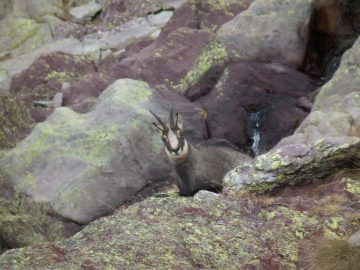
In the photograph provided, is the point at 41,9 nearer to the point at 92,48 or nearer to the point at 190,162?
the point at 92,48

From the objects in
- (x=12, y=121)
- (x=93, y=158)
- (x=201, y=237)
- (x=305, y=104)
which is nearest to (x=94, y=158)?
(x=93, y=158)

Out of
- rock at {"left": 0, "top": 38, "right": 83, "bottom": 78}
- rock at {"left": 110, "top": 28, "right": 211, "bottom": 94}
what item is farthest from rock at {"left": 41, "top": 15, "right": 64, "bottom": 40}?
rock at {"left": 110, "top": 28, "right": 211, "bottom": 94}

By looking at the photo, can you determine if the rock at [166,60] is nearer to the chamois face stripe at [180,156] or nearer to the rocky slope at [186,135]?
the rocky slope at [186,135]

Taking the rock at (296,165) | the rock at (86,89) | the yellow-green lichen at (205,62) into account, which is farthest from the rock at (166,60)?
the rock at (296,165)

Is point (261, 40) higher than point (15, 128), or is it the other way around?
point (261, 40)

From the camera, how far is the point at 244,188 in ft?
30.6

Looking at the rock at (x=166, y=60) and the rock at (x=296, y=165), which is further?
the rock at (x=166, y=60)

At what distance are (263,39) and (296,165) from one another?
32.7 ft

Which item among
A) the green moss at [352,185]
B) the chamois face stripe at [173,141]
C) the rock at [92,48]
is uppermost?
the green moss at [352,185]

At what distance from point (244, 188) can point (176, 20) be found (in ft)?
50.4

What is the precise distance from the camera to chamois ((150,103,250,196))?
37.4ft

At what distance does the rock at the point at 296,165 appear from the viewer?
9.05m

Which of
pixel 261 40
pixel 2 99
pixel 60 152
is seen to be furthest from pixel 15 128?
pixel 261 40

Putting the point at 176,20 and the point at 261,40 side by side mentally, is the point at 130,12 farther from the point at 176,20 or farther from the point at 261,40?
the point at 261,40
